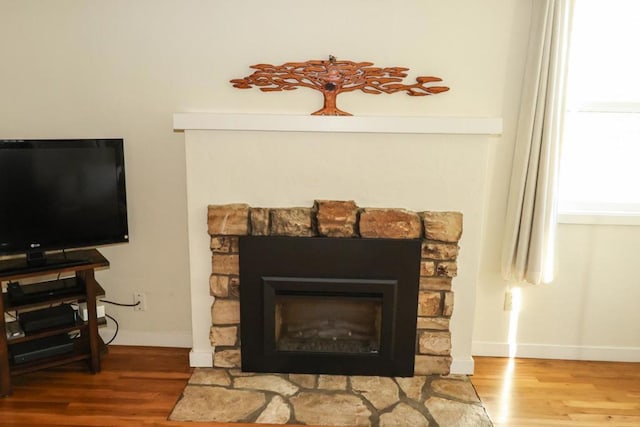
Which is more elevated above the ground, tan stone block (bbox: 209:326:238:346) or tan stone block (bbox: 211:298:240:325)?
tan stone block (bbox: 211:298:240:325)

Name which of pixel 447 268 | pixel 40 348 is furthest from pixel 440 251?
pixel 40 348

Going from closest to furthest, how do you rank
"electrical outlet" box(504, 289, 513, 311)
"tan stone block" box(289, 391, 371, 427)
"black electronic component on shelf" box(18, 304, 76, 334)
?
"tan stone block" box(289, 391, 371, 427)
"black electronic component on shelf" box(18, 304, 76, 334)
"electrical outlet" box(504, 289, 513, 311)

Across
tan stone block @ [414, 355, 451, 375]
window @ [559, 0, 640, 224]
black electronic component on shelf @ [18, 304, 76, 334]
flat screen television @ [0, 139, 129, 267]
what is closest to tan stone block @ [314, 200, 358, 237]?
tan stone block @ [414, 355, 451, 375]

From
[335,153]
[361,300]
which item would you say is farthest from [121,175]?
[361,300]

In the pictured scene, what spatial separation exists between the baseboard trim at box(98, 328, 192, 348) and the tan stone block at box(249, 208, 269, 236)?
0.91m

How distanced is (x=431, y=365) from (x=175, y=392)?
1.38 m

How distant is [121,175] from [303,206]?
38.8 inches

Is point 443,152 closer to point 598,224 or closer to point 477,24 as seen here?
point 477,24

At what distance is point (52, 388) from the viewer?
2482mm

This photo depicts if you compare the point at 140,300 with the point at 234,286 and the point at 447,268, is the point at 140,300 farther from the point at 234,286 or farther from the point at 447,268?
the point at 447,268

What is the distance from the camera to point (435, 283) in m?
2.58

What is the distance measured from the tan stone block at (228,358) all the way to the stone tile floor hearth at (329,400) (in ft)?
0.10

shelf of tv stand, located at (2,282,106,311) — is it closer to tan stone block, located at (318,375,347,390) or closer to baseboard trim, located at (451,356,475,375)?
tan stone block, located at (318,375,347,390)

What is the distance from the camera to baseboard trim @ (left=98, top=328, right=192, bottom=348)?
116 inches
